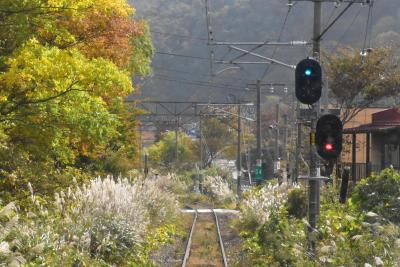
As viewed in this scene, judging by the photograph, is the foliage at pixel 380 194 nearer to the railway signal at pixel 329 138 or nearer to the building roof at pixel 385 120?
the railway signal at pixel 329 138

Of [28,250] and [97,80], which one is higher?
[97,80]

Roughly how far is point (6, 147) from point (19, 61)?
2.78 metres

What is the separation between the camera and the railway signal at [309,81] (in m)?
13.4

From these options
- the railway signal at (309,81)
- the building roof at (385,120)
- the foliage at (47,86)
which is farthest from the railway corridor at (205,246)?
the building roof at (385,120)

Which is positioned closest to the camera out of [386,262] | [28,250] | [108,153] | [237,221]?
[386,262]

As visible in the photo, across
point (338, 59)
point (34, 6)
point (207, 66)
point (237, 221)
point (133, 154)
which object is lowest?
point (237, 221)

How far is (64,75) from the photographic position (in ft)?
48.7

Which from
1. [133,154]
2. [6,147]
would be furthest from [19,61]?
[133,154]

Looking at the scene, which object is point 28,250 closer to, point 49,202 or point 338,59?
point 49,202

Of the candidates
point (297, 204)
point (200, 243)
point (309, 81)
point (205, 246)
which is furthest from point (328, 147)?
point (200, 243)

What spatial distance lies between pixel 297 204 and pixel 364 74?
1801 centimetres

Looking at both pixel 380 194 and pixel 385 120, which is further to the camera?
pixel 385 120

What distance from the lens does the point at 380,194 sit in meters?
17.9

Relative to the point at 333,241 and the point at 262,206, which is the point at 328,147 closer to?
the point at 333,241
